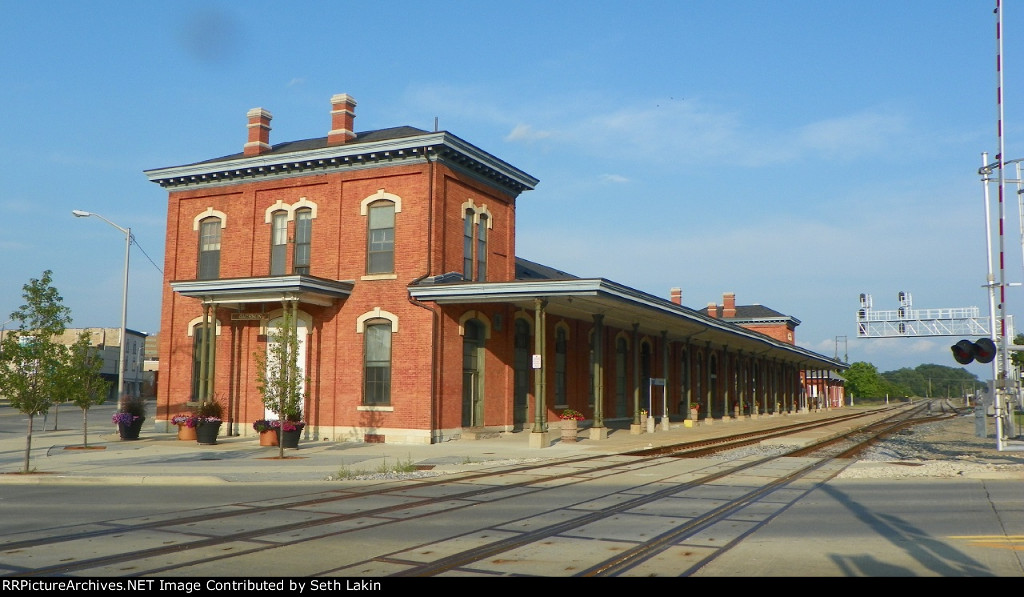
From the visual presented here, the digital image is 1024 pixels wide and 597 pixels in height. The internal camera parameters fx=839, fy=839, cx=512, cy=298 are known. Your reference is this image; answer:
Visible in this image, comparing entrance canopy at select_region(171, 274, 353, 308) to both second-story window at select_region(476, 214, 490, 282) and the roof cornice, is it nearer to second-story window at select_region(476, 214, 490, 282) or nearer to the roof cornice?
the roof cornice

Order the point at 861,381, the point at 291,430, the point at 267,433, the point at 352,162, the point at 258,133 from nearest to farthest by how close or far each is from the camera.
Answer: the point at 291,430, the point at 267,433, the point at 352,162, the point at 258,133, the point at 861,381

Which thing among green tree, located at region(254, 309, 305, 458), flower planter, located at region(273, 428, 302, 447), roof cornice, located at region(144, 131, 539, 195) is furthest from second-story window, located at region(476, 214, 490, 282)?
flower planter, located at region(273, 428, 302, 447)

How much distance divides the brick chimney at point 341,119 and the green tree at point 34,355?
12.3 m

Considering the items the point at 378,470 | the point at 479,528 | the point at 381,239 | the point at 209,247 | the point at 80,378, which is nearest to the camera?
the point at 479,528

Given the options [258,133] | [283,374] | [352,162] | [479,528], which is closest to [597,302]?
[352,162]

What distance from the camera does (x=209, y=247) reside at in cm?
3123

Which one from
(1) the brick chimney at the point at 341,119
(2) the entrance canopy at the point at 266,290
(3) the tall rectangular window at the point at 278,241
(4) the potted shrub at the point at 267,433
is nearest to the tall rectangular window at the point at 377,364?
(2) the entrance canopy at the point at 266,290

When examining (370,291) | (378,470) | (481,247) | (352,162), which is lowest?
(378,470)

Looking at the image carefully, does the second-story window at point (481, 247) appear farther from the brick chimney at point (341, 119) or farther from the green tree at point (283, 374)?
the green tree at point (283, 374)

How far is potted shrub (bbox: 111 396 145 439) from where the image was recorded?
91.4ft

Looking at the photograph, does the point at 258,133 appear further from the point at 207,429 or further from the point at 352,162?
the point at 207,429

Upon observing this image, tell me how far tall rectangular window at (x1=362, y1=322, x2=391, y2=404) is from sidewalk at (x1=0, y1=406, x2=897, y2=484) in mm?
1735

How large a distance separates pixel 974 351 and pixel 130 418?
979 inches

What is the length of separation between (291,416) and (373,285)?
5200mm
